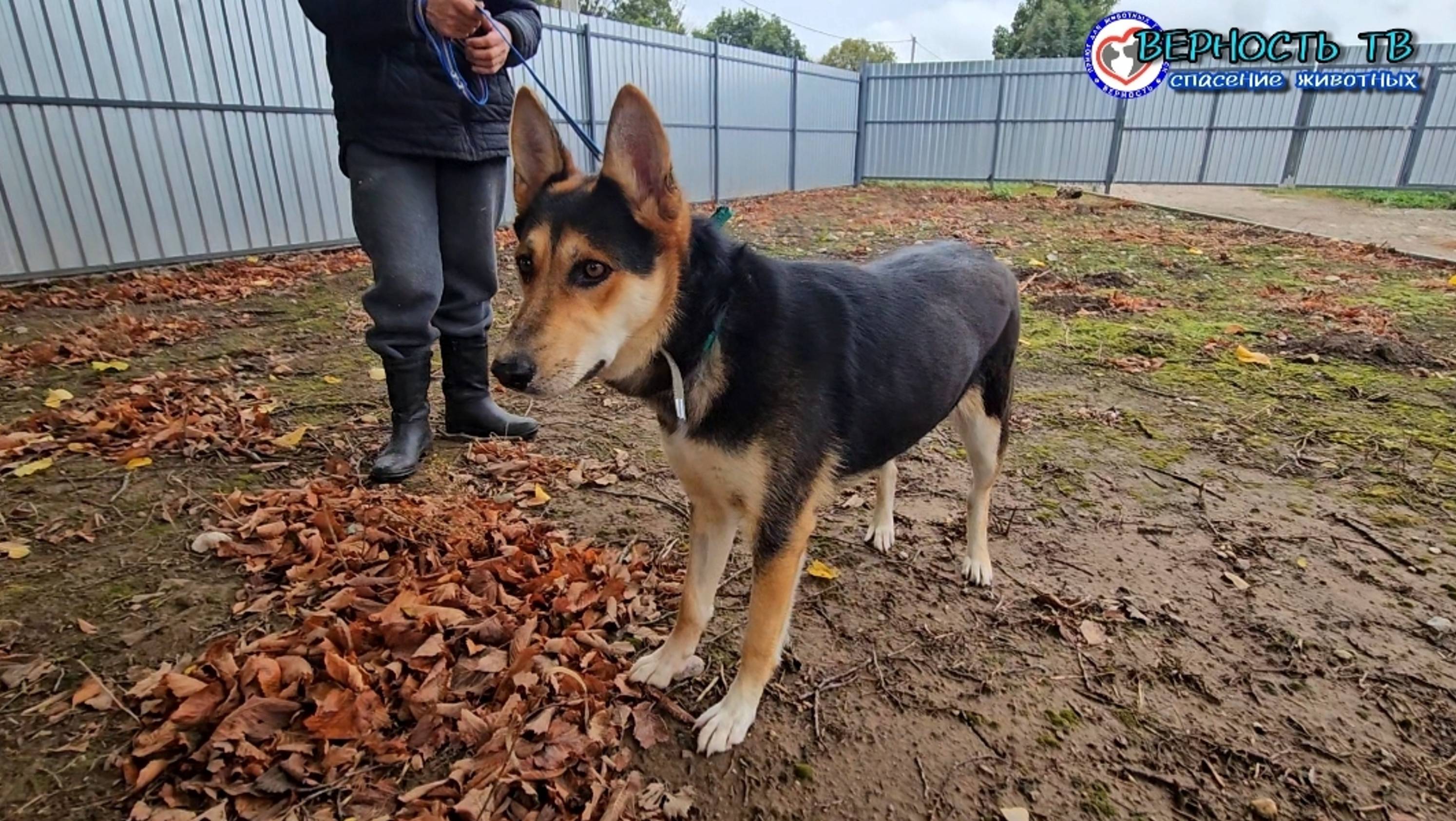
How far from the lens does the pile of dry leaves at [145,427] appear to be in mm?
3500

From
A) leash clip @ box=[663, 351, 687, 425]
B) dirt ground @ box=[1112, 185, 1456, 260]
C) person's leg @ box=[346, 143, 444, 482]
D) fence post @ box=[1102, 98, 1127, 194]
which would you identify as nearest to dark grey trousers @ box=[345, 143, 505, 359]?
person's leg @ box=[346, 143, 444, 482]

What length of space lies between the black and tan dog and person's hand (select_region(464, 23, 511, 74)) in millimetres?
1159

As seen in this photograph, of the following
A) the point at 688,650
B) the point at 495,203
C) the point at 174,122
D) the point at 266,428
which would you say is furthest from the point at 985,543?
the point at 174,122

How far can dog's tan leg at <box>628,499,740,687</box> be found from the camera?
7.75ft

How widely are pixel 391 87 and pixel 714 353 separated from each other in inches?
85.1

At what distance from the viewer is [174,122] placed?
828 centimetres

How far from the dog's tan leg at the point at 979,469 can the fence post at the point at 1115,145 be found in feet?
62.6

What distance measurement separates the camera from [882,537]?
3211 millimetres

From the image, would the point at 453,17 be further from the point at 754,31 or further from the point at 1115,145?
the point at 754,31

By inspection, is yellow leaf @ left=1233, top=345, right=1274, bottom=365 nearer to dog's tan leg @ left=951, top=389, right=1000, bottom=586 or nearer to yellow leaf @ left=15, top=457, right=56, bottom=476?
dog's tan leg @ left=951, top=389, right=1000, bottom=586

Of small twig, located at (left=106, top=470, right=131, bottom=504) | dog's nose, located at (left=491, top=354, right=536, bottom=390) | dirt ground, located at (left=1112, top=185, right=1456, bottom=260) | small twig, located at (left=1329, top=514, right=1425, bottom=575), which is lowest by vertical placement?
small twig, located at (left=1329, top=514, right=1425, bottom=575)

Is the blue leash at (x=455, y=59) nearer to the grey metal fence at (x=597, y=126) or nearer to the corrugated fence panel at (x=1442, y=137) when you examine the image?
the grey metal fence at (x=597, y=126)

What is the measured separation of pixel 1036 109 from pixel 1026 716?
2157cm

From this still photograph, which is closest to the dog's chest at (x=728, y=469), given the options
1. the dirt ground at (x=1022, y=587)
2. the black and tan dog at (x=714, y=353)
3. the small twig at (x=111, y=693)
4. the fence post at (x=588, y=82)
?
the black and tan dog at (x=714, y=353)
